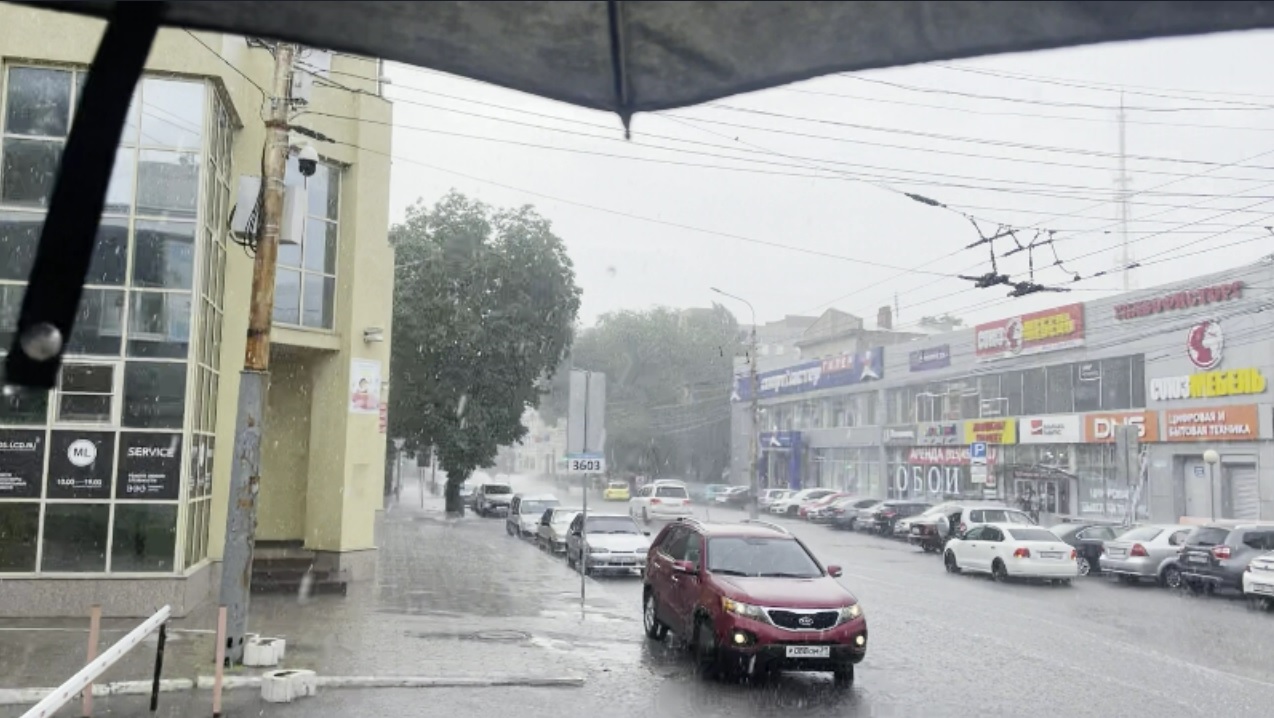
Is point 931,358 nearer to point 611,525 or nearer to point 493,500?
point 493,500

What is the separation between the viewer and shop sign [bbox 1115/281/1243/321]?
3412cm

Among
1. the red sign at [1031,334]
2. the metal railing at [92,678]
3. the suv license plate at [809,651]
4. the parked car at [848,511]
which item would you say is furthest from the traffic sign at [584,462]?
the red sign at [1031,334]

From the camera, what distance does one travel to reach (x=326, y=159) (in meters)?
20.4

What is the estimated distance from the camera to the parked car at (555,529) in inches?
1198

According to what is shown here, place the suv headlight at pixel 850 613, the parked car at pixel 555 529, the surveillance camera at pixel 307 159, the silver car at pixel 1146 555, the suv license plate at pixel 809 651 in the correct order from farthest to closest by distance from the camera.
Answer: the parked car at pixel 555 529 < the silver car at pixel 1146 555 < the surveillance camera at pixel 307 159 < the suv headlight at pixel 850 613 < the suv license plate at pixel 809 651

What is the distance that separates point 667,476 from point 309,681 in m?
79.8

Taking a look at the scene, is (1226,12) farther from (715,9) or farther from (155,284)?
(155,284)

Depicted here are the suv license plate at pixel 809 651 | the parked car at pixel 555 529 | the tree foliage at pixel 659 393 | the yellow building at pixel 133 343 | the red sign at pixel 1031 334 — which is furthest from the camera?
the tree foliage at pixel 659 393

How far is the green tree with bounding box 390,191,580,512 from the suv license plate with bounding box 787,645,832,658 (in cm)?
3235

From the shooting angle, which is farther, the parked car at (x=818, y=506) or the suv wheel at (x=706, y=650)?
the parked car at (x=818, y=506)

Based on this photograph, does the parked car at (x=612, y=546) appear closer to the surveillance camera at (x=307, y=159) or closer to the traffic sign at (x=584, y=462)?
the traffic sign at (x=584, y=462)

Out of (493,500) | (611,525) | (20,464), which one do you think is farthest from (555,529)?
(493,500)

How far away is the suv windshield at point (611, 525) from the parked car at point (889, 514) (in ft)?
55.2

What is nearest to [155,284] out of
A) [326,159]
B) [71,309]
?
[326,159]
